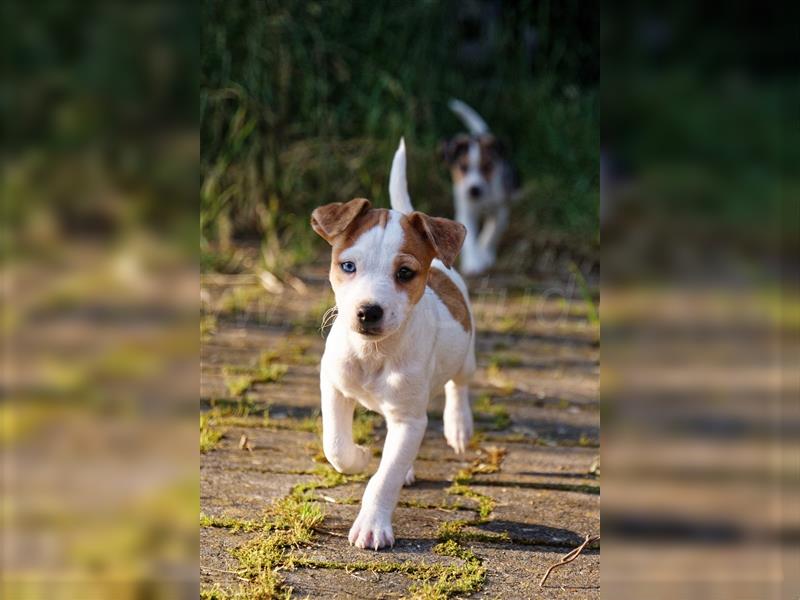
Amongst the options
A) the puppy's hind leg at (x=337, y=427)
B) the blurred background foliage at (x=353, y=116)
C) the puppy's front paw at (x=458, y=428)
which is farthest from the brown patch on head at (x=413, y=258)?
the blurred background foliage at (x=353, y=116)

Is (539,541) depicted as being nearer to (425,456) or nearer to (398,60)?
(425,456)

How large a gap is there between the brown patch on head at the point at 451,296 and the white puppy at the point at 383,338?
0.37 ft

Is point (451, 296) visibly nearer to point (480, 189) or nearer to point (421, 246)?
point (421, 246)

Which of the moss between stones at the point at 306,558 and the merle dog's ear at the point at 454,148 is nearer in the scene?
the moss between stones at the point at 306,558

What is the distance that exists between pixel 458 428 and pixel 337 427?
67 cm

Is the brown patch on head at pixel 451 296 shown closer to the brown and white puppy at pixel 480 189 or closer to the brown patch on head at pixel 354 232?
the brown patch on head at pixel 354 232

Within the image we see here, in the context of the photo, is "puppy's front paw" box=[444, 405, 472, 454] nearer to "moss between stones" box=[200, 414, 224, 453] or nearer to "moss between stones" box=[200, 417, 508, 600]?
"moss between stones" box=[200, 417, 508, 600]

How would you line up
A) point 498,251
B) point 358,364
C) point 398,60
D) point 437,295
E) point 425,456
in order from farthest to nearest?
point 398,60
point 498,251
point 425,456
point 437,295
point 358,364

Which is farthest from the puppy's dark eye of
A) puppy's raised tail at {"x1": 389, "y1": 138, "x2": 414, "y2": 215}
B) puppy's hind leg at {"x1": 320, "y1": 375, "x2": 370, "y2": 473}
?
puppy's raised tail at {"x1": 389, "y1": 138, "x2": 414, "y2": 215}

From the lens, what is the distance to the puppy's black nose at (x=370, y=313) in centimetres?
238

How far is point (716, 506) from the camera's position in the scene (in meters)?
1.13

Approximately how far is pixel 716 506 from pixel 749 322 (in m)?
0.23

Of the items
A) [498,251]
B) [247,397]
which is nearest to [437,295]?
[247,397]

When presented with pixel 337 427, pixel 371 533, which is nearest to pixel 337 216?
pixel 337 427
